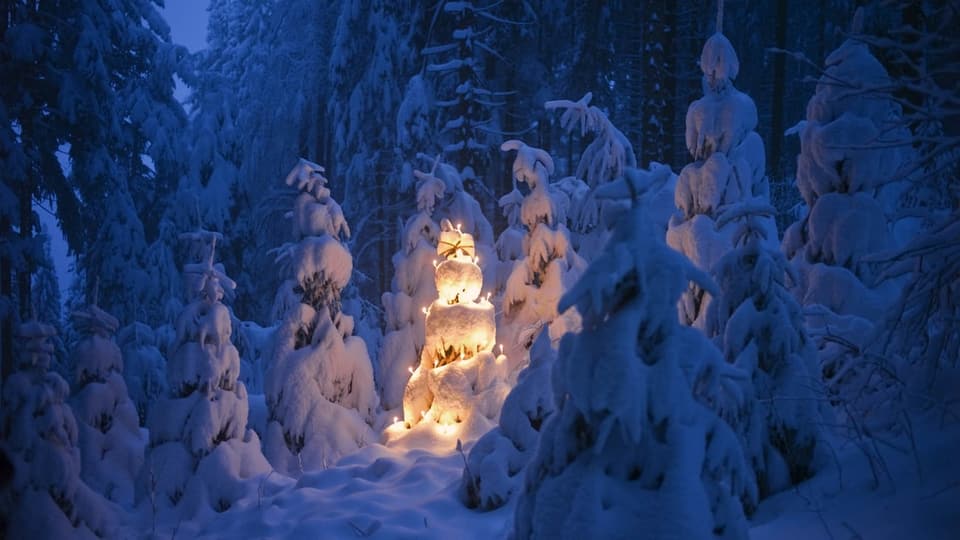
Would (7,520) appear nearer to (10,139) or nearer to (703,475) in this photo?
(703,475)

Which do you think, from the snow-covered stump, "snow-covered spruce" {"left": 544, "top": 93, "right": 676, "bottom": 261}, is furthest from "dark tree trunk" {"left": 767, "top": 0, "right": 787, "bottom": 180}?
the snow-covered stump

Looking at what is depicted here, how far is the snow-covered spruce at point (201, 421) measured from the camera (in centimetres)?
957

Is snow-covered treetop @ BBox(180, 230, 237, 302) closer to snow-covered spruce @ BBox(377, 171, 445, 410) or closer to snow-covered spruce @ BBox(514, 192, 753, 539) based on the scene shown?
snow-covered spruce @ BBox(377, 171, 445, 410)

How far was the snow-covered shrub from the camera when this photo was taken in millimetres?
16766

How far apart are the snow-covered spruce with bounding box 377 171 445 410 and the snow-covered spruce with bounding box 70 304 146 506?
520 centimetres

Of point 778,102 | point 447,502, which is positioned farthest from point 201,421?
point 778,102

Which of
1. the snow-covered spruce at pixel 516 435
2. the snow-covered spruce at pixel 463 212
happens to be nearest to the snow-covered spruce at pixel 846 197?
the snow-covered spruce at pixel 516 435

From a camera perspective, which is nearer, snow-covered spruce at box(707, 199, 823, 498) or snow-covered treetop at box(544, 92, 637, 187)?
snow-covered spruce at box(707, 199, 823, 498)

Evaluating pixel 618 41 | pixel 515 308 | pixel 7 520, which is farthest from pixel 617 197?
pixel 618 41

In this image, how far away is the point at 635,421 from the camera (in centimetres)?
304

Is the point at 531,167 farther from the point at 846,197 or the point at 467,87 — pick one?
the point at 467,87

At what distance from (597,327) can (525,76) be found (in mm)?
17627

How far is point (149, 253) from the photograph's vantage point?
64.3 feet

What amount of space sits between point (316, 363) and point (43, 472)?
5.54m
